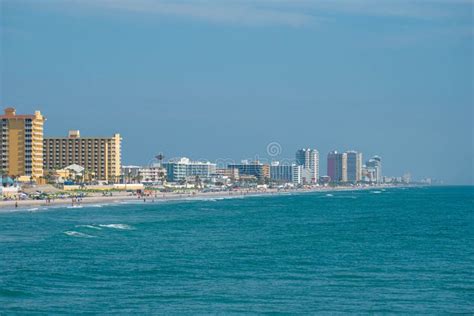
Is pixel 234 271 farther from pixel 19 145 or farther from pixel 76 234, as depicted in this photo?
pixel 19 145

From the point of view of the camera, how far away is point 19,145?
555 ft

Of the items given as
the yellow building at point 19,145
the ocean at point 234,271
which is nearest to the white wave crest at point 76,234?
the ocean at point 234,271

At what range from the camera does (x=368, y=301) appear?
30500mm

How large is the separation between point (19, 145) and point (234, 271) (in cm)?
13670

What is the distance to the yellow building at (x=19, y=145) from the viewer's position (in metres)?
169

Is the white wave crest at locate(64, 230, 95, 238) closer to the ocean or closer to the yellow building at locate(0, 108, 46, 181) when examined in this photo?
the ocean

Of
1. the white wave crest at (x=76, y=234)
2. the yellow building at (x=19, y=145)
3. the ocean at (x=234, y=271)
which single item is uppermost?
the yellow building at (x=19, y=145)

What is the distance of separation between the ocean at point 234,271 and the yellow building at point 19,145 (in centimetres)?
10736

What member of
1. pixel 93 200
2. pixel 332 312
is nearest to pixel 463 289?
pixel 332 312

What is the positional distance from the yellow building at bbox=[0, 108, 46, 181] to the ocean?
10736cm

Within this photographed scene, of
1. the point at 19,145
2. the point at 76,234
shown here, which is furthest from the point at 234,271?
the point at 19,145

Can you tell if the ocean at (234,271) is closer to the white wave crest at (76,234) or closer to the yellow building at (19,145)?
the white wave crest at (76,234)

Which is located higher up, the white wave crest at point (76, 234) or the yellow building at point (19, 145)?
the yellow building at point (19, 145)

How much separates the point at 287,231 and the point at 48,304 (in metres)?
34.6
